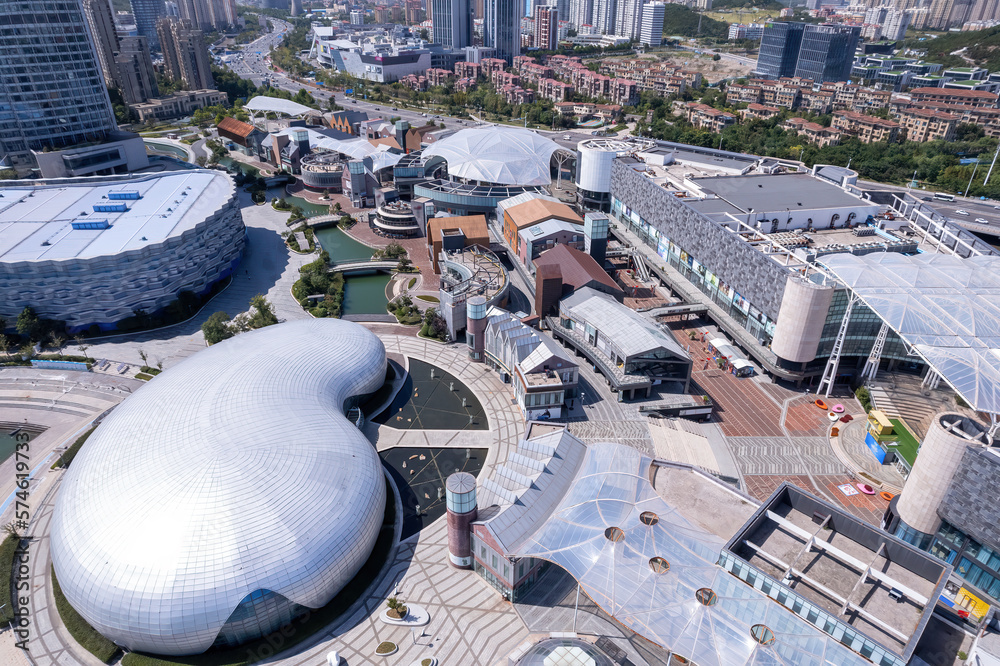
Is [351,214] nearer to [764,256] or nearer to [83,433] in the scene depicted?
[83,433]

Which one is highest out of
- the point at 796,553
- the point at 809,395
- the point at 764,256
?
the point at 764,256

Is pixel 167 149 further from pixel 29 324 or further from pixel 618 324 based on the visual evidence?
A: pixel 618 324

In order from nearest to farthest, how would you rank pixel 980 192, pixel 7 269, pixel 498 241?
pixel 7 269 < pixel 498 241 < pixel 980 192

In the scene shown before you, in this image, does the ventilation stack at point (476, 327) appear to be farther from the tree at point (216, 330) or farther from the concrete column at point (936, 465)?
the concrete column at point (936, 465)

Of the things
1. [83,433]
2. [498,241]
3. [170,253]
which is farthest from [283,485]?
[498,241]

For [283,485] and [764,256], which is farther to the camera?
[764,256]

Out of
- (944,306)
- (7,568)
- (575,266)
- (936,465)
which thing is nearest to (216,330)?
(7,568)

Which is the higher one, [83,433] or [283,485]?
[283,485]
